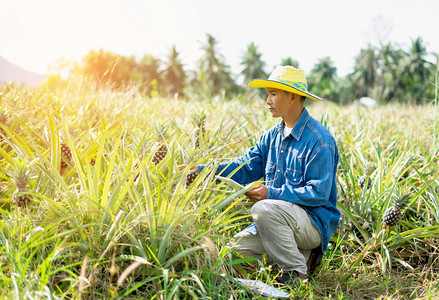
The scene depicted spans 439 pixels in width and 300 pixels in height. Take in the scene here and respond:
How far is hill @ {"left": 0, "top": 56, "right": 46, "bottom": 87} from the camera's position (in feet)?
18.9

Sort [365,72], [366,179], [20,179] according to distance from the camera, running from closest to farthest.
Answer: [20,179]
[366,179]
[365,72]

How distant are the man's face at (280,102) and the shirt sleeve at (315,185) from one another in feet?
1.38

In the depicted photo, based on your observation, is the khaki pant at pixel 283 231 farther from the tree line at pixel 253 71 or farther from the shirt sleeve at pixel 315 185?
the tree line at pixel 253 71

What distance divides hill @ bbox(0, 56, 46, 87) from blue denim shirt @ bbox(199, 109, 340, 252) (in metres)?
4.25

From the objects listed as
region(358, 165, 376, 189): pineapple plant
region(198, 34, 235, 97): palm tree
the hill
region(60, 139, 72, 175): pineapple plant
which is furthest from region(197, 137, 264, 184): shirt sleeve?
region(198, 34, 235, 97): palm tree

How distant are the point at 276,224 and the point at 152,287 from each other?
88 cm

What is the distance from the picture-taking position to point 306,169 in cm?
272

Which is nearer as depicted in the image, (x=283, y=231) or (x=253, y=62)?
(x=283, y=231)

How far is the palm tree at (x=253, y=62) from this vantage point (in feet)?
199

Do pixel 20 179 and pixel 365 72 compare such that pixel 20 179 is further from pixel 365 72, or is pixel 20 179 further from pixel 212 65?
pixel 365 72

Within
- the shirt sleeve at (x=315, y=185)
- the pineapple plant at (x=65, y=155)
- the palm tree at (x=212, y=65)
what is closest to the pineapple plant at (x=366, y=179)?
the shirt sleeve at (x=315, y=185)

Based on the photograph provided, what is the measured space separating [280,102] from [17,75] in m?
4.84

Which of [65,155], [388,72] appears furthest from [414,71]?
[65,155]

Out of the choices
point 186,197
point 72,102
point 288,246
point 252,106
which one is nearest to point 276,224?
point 288,246
